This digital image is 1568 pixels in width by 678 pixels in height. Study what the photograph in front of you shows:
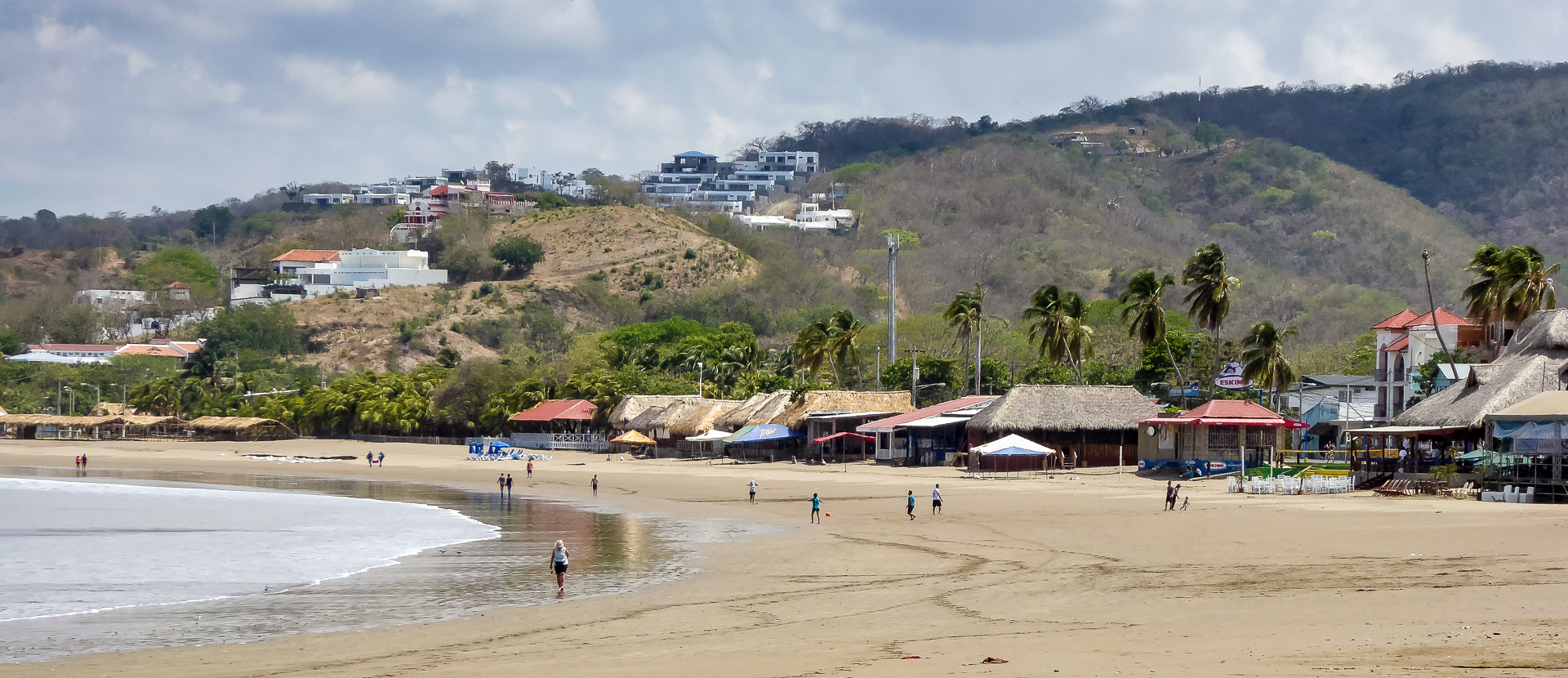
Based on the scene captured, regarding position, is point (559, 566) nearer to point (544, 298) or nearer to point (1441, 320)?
point (1441, 320)

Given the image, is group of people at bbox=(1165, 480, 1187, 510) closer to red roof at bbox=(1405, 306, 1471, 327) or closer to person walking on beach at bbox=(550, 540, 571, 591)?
person walking on beach at bbox=(550, 540, 571, 591)

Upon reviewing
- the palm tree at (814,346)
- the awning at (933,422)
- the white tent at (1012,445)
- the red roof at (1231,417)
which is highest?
the palm tree at (814,346)

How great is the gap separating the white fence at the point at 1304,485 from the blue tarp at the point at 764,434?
2450 cm

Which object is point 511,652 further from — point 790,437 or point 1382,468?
point 790,437

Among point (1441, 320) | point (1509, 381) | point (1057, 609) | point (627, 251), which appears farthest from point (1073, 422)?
point (627, 251)

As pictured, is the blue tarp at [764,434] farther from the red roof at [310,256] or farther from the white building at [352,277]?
the red roof at [310,256]

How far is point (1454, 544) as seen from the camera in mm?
21516

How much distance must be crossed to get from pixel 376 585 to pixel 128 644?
5.28m

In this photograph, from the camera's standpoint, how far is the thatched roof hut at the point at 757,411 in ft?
194

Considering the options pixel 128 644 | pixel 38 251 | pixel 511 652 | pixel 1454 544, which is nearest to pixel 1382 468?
pixel 1454 544

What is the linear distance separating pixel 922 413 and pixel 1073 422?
831 cm

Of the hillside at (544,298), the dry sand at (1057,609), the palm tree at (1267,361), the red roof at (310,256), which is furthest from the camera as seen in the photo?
the red roof at (310,256)

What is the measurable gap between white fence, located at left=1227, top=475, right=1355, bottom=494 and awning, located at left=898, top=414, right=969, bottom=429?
16104mm

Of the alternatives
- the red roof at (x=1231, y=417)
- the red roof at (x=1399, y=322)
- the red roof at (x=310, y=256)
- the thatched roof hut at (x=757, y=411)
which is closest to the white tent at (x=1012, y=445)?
the red roof at (x=1231, y=417)
